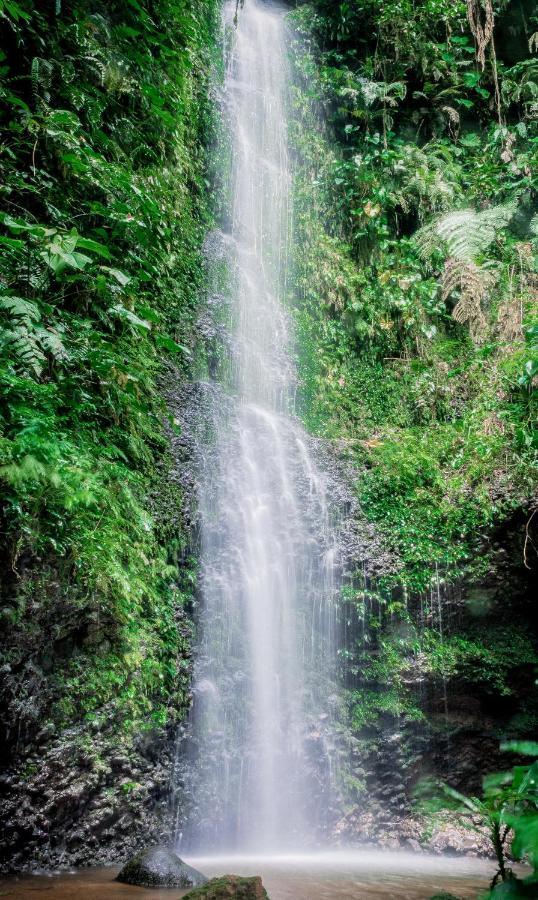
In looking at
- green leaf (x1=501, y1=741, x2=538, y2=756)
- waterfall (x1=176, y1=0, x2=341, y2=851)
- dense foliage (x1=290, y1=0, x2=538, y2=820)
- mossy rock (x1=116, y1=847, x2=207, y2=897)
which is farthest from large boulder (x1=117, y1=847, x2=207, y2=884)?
dense foliage (x1=290, y1=0, x2=538, y2=820)

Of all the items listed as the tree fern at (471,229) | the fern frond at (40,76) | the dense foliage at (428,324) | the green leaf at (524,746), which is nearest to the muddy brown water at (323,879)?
the dense foliage at (428,324)

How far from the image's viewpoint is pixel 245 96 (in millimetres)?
10727

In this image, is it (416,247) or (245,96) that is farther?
(245,96)

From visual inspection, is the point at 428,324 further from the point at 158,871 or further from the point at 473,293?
the point at 158,871

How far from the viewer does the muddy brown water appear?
11.5 feet

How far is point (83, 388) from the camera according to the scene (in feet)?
15.2

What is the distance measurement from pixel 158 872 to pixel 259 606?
2.97 meters

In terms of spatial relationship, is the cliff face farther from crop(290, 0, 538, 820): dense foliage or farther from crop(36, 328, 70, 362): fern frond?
crop(290, 0, 538, 820): dense foliage

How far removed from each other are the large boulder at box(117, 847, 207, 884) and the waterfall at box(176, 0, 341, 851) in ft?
4.40

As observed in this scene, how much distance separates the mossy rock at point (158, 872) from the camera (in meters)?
3.74

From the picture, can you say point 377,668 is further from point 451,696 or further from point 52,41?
point 52,41

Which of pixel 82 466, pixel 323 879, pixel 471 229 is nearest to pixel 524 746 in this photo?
pixel 82 466

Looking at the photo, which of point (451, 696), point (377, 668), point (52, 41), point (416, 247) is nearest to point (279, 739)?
point (377, 668)

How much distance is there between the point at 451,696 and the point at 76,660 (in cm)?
428
